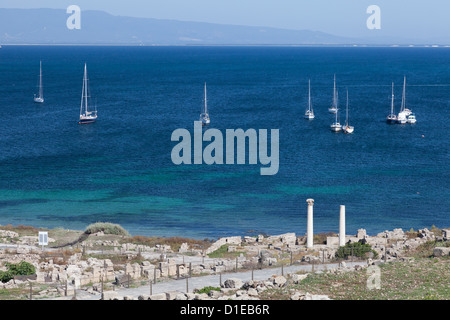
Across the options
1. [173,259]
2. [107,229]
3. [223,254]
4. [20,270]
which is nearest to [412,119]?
[107,229]

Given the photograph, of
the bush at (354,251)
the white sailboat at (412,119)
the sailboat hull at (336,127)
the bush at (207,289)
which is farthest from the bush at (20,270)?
the white sailboat at (412,119)

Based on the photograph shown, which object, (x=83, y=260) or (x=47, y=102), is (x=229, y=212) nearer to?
(x=83, y=260)

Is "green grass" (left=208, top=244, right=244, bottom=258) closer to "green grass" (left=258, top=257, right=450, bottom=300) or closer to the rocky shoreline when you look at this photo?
the rocky shoreline

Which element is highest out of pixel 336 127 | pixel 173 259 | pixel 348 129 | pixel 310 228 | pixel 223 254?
pixel 336 127

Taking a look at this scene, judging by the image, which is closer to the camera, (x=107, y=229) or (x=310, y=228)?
(x=310, y=228)

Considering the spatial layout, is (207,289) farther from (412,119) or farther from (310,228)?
(412,119)

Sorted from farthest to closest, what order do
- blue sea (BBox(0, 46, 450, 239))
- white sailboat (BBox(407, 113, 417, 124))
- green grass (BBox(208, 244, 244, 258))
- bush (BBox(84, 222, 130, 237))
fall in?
1. white sailboat (BBox(407, 113, 417, 124))
2. blue sea (BBox(0, 46, 450, 239))
3. bush (BBox(84, 222, 130, 237))
4. green grass (BBox(208, 244, 244, 258))

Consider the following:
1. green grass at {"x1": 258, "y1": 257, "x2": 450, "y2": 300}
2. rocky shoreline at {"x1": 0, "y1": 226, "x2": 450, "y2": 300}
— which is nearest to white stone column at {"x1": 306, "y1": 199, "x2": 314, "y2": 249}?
rocky shoreline at {"x1": 0, "y1": 226, "x2": 450, "y2": 300}
